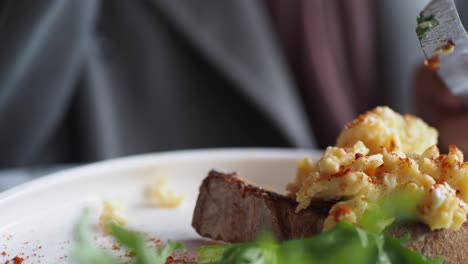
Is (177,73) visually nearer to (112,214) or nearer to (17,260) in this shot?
(112,214)

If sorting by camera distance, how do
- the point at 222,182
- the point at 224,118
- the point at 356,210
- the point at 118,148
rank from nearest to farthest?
the point at 356,210, the point at 222,182, the point at 118,148, the point at 224,118

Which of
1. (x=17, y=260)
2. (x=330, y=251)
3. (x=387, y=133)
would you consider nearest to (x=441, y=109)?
(x=387, y=133)

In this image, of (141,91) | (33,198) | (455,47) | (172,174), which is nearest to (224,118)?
(141,91)

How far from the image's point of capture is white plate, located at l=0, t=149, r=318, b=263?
1.57m

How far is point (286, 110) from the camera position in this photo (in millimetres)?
3277

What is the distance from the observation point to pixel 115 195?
191 centimetres

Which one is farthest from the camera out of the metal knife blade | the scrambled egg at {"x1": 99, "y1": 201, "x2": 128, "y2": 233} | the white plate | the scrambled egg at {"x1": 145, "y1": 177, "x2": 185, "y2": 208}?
the scrambled egg at {"x1": 145, "y1": 177, "x2": 185, "y2": 208}

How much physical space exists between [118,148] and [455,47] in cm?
214

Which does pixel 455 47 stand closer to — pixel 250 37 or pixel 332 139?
pixel 250 37

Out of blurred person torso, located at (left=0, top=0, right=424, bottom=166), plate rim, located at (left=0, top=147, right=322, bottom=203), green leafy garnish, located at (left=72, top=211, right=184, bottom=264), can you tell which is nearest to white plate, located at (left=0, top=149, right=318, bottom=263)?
plate rim, located at (left=0, top=147, right=322, bottom=203)

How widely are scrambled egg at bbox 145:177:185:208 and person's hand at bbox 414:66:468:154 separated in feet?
3.55

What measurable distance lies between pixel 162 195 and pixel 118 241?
77 cm

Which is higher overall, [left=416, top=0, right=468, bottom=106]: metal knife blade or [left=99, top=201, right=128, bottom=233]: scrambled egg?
[left=416, top=0, right=468, bottom=106]: metal knife blade

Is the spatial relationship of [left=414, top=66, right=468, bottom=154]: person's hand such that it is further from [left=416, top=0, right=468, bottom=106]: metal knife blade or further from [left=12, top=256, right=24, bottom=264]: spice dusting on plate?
[left=12, top=256, right=24, bottom=264]: spice dusting on plate
